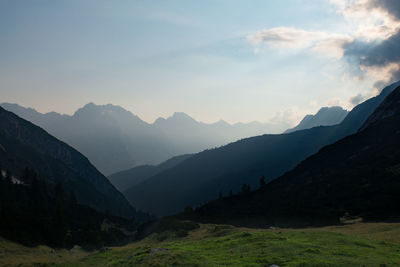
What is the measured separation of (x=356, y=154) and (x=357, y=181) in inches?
1913

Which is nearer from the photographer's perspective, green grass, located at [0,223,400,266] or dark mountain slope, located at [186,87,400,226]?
green grass, located at [0,223,400,266]

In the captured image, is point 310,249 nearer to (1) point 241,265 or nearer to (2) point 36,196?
(1) point 241,265

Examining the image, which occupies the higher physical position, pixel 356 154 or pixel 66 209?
pixel 356 154

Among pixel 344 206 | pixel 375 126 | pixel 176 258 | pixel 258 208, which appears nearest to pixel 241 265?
pixel 176 258

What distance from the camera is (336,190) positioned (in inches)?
4537

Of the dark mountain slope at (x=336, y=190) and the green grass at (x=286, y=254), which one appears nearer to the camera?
the green grass at (x=286, y=254)

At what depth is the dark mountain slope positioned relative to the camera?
86.8 meters

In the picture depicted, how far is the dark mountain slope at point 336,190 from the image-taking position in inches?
3415

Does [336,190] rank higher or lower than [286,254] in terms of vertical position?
higher

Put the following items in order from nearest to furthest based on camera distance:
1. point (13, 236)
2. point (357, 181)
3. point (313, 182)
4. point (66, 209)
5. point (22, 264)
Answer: point (22, 264) → point (13, 236) → point (357, 181) → point (313, 182) → point (66, 209)

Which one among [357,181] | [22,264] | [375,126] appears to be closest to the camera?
[22,264]

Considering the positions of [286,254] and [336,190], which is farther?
[336,190]

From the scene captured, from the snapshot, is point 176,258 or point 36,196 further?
point 36,196

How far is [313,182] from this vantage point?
14188cm
